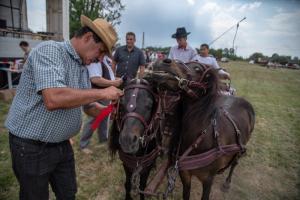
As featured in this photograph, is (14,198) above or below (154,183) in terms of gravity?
below

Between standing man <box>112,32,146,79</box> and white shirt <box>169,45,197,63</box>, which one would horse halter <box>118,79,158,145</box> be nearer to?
white shirt <box>169,45,197,63</box>

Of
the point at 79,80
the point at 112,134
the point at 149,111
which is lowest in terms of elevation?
the point at 112,134

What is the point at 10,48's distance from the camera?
870 cm

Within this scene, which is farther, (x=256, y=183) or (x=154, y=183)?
(x=256, y=183)

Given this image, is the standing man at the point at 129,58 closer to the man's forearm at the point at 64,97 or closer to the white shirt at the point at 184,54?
the white shirt at the point at 184,54

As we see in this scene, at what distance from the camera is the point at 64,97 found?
4.71ft

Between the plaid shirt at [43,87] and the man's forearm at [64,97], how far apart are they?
39 mm

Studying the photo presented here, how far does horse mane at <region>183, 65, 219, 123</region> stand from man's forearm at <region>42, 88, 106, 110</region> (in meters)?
1.05

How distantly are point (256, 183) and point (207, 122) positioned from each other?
2377 millimetres

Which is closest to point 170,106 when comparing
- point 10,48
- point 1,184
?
point 1,184

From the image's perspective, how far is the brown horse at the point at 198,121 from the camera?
199 centimetres

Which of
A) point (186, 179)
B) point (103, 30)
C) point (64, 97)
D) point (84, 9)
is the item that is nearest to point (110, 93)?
point (64, 97)

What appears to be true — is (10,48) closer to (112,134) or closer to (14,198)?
(14,198)

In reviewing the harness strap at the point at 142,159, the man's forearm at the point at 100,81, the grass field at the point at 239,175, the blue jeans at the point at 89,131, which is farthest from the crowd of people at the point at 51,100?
the blue jeans at the point at 89,131
